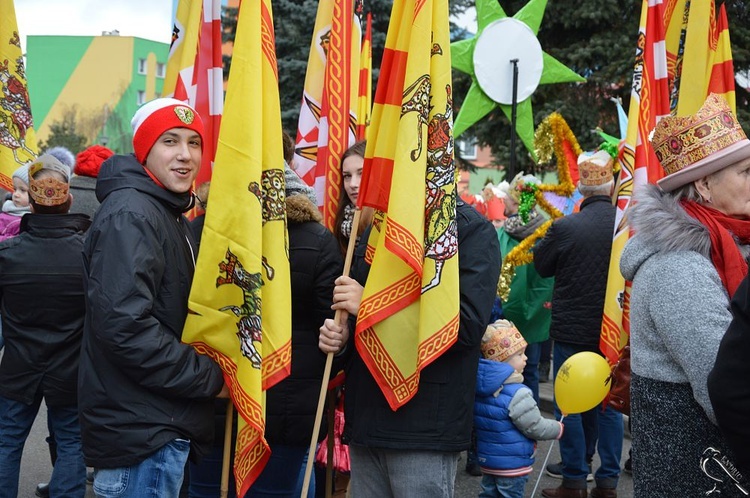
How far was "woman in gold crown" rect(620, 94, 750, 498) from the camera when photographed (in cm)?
240

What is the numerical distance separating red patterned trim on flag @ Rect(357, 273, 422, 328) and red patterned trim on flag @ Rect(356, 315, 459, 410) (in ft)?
0.21

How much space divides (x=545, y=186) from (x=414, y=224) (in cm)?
440

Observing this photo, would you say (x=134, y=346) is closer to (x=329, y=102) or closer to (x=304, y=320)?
(x=304, y=320)

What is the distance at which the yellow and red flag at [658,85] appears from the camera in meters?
4.96

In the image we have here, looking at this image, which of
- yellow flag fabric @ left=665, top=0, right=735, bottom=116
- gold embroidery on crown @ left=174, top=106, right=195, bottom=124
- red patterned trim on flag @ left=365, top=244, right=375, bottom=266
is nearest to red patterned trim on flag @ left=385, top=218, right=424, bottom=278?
red patterned trim on flag @ left=365, top=244, right=375, bottom=266

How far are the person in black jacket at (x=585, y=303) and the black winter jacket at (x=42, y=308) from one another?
3200 millimetres

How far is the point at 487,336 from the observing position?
460 centimetres

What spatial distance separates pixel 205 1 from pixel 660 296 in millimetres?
3648

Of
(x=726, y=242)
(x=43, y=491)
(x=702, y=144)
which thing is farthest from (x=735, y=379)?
(x=43, y=491)

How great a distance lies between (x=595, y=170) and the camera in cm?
608

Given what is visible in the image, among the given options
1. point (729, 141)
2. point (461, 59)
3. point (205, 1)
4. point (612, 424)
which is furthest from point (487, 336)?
point (461, 59)

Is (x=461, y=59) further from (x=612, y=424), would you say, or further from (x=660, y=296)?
(x=660, y=296)

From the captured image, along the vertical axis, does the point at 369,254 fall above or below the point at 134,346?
above

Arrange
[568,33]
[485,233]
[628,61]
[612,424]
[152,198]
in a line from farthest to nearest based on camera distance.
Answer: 1. [568,33]
2. [628,61]
3. [612,424]
4. [485,233]
5. [152,198]
